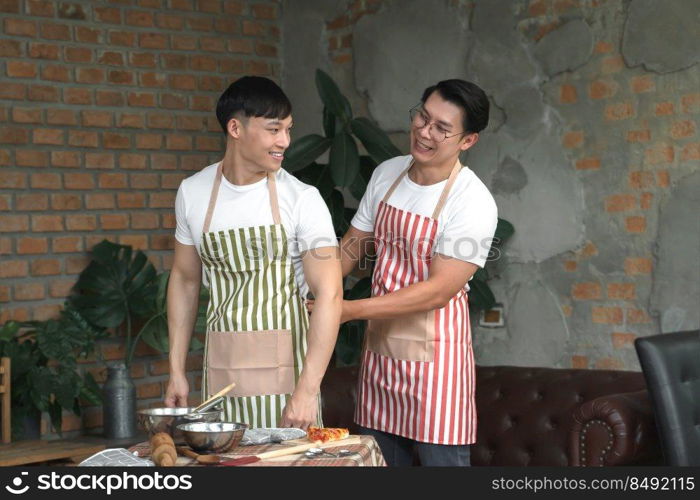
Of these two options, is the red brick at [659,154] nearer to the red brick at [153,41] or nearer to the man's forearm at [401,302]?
the man's forearm at [401,302]

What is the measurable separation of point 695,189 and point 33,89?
2802mm

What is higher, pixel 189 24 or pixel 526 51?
pixel 189 24

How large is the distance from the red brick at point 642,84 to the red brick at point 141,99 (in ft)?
7.35

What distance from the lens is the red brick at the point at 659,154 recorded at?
12.5ft

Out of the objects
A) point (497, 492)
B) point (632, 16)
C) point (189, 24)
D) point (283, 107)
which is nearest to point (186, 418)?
point (497, 492)

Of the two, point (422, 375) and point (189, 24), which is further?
point (189, 24)

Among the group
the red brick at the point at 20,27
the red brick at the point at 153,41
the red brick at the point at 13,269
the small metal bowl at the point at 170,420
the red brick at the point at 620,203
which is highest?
the red brick at the point at 153,41

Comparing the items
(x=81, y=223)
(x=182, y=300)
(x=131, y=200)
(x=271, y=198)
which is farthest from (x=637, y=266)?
(x=81, y=223)

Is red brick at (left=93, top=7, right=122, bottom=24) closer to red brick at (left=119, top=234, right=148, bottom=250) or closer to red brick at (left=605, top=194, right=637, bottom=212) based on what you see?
red brick at (left=119, top=234, right=148, bottom=250)

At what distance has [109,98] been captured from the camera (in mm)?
4762

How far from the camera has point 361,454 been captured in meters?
2.13

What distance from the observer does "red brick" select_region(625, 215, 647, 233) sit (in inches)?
154

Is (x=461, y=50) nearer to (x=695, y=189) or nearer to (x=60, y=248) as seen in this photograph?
(x=695, y=189)

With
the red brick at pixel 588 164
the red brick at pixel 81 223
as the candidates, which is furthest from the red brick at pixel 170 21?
the red brick at pixel 588 164
